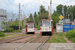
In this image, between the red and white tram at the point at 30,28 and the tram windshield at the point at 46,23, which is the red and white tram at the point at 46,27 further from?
the red and white tram at the point at 30,28

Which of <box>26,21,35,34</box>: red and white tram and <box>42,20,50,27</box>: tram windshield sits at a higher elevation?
<box>42,20,50,27</box>: tram windshield

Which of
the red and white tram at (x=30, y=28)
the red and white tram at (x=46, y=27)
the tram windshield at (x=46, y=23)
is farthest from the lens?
the red and white tram at (x=30, y=28)

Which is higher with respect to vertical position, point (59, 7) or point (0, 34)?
point (59, 7)

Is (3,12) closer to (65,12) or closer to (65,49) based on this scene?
(65,49)

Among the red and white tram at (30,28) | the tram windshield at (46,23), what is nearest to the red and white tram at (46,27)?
the tram windshield at (46,23)

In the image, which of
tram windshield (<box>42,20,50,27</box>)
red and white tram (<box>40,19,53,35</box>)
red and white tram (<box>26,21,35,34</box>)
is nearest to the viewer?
red and white tram (<box>40,19,53,35</box>)

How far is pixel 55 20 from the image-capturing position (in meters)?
51.2

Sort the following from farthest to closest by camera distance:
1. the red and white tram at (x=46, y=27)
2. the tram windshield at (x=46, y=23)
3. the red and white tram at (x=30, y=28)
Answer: the red and white tram at (x=30, y=28), the tram windshield at (x=46, y=23), the red and white tram at (x=46, y=27)

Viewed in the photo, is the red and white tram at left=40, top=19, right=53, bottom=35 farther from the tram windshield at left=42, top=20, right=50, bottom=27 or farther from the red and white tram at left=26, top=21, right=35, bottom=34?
the red and white tram at left=26, top=21, right=35, bottom=34

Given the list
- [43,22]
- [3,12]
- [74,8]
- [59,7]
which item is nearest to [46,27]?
[43,22]

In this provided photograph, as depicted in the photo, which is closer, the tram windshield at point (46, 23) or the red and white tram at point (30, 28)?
the tram windshield at point (46, 23)

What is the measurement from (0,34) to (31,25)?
9774mm

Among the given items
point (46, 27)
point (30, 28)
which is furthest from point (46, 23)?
point (30, 28)

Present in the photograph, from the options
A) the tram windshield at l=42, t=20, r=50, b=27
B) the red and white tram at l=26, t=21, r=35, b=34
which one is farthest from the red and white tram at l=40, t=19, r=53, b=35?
the red and white tram at l=26, t=21, r=35, b=34
